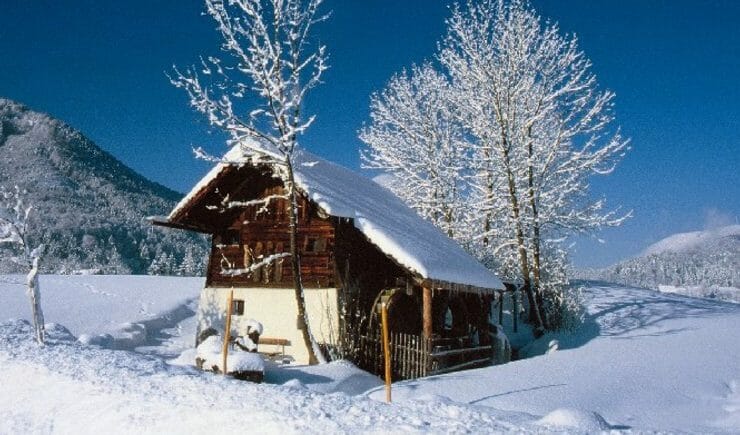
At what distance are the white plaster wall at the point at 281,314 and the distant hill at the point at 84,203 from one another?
64.4 meters

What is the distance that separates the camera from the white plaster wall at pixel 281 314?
559 inches

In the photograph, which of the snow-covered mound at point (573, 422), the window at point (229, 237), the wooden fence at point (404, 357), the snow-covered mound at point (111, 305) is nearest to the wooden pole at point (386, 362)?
the snow-covered mound at point (573, 422)

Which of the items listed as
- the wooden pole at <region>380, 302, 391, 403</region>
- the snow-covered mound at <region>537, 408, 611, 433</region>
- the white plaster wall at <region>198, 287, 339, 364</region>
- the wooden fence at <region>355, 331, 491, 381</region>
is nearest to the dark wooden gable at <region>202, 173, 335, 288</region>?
the white plaster wall at <region>198, 287, 339, 364</region>

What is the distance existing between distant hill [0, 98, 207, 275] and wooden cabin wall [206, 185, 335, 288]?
64164 millimetres

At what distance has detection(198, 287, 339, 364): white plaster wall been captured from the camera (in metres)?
14.2

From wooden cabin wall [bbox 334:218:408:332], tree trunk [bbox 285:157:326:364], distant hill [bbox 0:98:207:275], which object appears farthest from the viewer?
distant hill [bbox 0:98:207:275]

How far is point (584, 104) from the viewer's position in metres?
20.1

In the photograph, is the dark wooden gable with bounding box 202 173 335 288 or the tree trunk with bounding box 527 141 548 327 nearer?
the dark wooden gable with bounding box 202 173 335 288

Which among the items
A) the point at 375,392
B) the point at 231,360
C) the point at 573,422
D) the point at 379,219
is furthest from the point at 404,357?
the point at 573,422

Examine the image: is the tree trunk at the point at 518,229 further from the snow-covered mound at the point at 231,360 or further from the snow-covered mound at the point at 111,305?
the snow-covered mound at the point at 231,360

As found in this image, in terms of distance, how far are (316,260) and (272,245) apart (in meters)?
1.68

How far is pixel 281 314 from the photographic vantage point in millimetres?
14883

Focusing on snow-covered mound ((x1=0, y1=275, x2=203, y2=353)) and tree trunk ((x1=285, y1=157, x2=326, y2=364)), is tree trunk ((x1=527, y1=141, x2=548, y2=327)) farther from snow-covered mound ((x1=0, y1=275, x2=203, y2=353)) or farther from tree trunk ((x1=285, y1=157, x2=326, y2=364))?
snow-covered mound ((x1=0, y1=275, x2=203, y2=353))

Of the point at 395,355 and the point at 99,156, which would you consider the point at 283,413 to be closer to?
the point at 395,355
